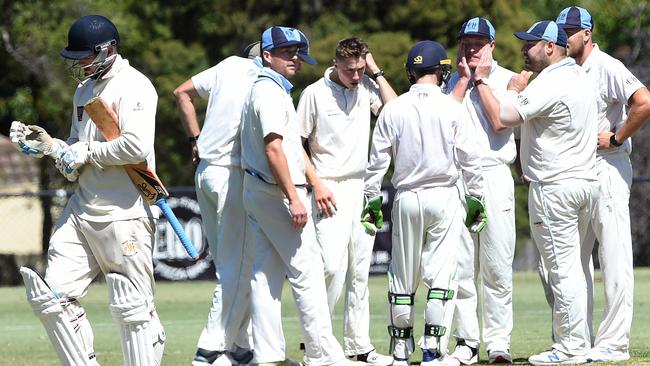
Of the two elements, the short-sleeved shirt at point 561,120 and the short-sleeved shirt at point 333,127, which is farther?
the short-sleeved shirt at point 333,127

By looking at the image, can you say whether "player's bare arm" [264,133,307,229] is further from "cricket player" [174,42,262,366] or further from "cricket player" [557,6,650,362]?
"cricket player" [557,6,650,362]

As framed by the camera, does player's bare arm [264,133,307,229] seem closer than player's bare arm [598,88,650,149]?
Yes

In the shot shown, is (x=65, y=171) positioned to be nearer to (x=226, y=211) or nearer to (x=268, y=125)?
(x=268, y=125)

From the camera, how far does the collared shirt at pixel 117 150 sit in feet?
26.4

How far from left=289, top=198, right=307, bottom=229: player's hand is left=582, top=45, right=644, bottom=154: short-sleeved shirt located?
253 cm

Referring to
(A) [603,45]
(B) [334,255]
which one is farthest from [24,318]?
(A) [603,45]

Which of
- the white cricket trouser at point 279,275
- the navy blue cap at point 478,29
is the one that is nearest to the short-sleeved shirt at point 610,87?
the navy blue cap at point 478,29

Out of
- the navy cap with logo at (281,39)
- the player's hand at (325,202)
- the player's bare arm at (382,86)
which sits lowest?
the player's hand at (325,202)

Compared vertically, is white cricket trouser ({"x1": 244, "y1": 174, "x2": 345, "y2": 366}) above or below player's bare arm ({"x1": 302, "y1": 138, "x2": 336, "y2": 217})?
below

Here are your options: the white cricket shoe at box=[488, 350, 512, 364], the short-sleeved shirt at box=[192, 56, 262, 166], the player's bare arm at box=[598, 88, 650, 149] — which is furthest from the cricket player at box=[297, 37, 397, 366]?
the player's bare arm at box=[598, 88, 650, 149]

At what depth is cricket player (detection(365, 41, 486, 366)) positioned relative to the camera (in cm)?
898

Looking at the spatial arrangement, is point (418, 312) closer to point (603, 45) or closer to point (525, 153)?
point (525, 153)

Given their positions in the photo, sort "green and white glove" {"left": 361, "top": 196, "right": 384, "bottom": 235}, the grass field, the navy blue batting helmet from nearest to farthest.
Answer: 1. the navy blue batting helmet
2. "green and white glove" {"left": 361, "top": 196, "right": 384, "bottom": 235}
3. the grass field

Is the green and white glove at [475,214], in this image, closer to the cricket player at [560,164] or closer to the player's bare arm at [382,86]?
the cricket player at [560,164]
